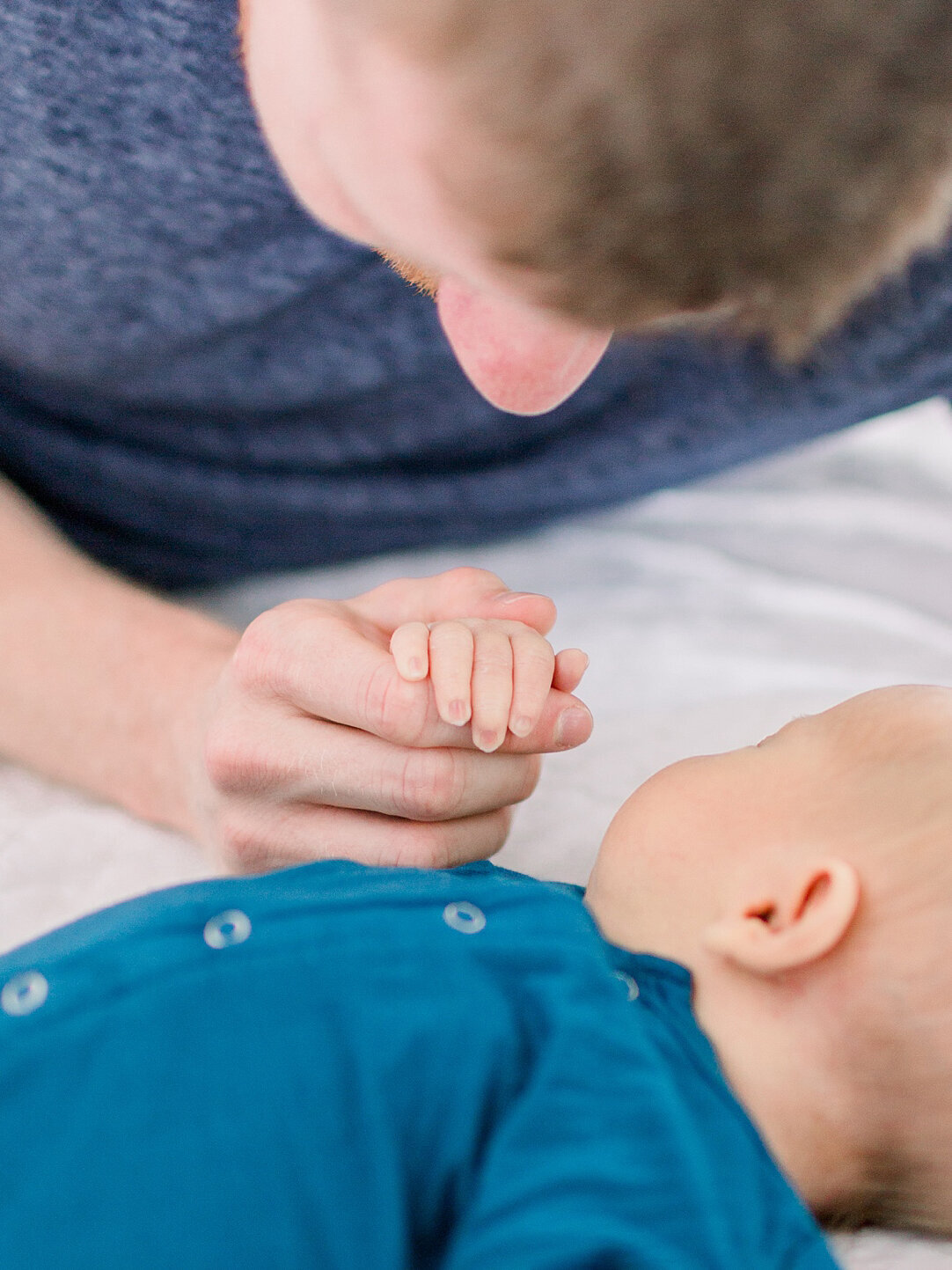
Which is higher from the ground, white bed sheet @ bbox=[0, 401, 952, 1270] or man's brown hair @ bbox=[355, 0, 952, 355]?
man's brown hair @ bbox=[355, 0, 952, 355]

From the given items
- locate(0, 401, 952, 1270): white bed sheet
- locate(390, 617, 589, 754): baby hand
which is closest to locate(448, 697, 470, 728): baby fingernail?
locate(390, 617, 589, 754): baby hand

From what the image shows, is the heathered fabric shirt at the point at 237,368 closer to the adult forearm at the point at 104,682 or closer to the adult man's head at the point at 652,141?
the adult forearm at the point at 104,682

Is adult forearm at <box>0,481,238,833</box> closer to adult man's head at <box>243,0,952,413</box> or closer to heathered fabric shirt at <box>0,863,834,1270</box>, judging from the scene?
heathered fabric shirt at <box>0,863,834,1270</box>

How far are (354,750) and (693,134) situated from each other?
36 centimetres

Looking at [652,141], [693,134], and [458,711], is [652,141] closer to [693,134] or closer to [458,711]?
[693,134]

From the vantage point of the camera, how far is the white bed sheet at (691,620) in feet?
2.34

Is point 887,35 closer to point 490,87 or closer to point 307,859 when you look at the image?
point 490,87

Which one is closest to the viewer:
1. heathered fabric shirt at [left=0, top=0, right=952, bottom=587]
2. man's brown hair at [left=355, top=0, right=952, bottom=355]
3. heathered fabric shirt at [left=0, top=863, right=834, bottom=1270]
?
man's brown hair at [left=355, top=0, right=952, bottom=355]

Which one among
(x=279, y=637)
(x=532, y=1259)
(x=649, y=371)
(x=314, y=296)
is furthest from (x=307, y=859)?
(x=649, y=371)

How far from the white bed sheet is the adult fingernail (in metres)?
0.18

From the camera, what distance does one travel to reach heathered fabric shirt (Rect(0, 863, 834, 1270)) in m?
0.42

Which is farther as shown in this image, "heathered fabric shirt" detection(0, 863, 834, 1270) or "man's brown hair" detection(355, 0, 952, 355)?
"heathered fabric shirt" detection(0, 863, 834, 1270)

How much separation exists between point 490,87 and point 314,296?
0.52 metres

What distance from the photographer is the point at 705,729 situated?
2.67ft
